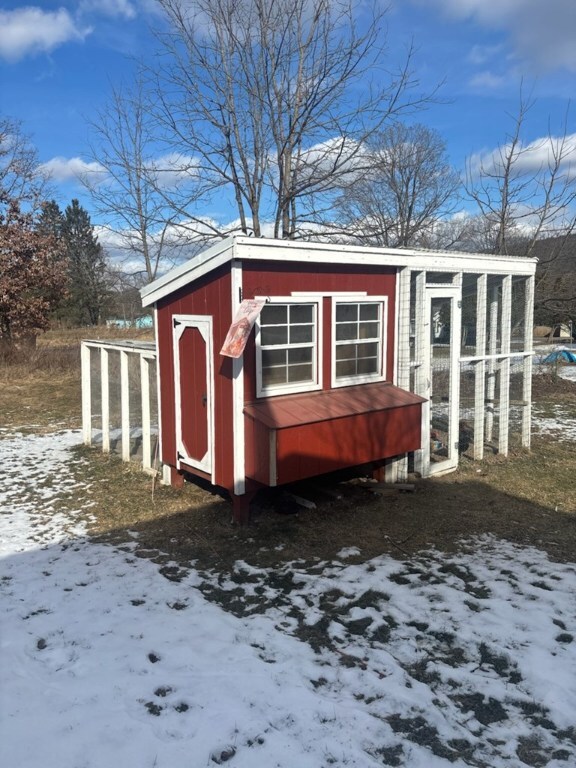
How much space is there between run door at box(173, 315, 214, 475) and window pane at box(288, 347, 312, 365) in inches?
31.5

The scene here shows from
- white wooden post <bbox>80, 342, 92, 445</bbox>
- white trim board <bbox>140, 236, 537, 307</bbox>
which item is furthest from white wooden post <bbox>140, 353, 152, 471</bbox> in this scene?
white wooden post <bbox>80, 342, 92, 445</bbox>

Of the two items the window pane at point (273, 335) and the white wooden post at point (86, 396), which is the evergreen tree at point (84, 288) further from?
the window pane at point (273, 335)

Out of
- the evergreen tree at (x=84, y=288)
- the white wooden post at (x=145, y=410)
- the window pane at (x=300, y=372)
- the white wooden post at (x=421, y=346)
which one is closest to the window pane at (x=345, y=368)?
the window pane at (x=300, y=372)

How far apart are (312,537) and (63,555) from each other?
2.24 m

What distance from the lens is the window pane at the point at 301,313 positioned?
557 centimetres

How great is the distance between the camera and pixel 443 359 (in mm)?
7211

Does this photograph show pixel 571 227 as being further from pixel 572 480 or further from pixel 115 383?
pixel 115 383

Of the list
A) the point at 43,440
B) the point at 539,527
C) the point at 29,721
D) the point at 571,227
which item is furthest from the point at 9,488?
the point at 571,227

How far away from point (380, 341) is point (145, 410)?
122 inches

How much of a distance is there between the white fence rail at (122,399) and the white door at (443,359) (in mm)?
3419

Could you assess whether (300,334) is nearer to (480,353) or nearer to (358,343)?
(358,343)

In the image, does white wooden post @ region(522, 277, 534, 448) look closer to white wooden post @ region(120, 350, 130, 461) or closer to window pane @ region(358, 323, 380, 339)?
window pane @ region(358, 323, 380, 339)

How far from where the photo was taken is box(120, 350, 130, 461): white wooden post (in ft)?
24.9

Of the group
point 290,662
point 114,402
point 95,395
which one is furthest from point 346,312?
point 95,395
